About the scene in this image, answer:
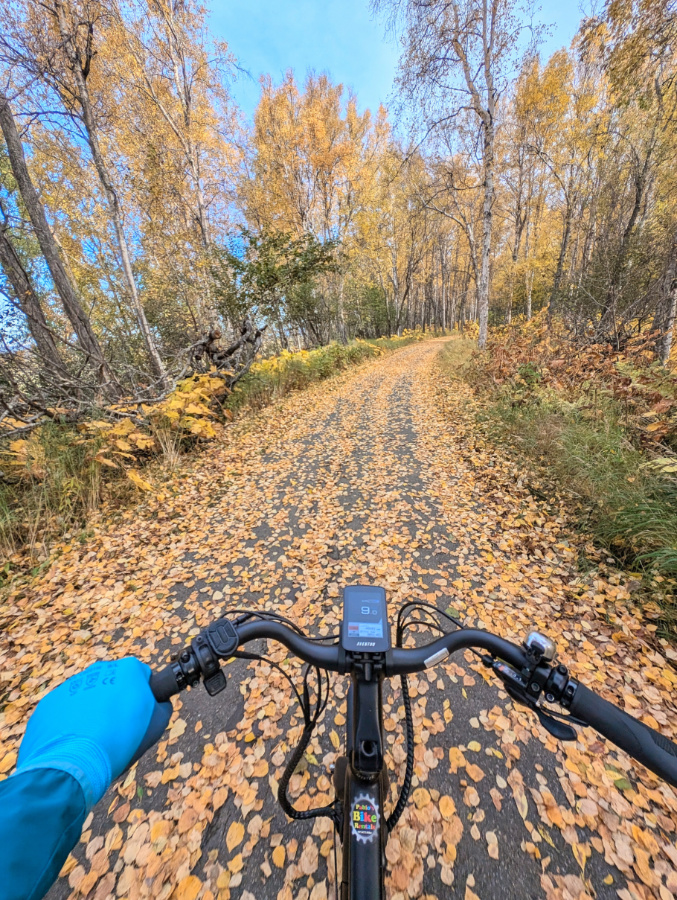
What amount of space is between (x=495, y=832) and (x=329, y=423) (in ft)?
22.7

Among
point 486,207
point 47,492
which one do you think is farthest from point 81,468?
point 486,207

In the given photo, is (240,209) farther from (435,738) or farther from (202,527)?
(435,738)

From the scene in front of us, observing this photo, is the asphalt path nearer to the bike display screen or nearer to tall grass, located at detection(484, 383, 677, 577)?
tall grass, located at detection(484, 383, 677, 577)

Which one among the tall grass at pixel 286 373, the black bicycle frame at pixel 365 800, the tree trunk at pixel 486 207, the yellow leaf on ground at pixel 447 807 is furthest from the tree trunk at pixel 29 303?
the tree trunk at pixel 486 207

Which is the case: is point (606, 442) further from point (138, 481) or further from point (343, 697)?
point (138, 481)

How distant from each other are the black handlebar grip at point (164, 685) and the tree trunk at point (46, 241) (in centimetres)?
556

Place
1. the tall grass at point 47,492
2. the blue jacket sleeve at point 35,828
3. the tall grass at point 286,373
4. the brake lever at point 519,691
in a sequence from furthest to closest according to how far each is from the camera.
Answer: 1. the tall grass at point 286,373
2. the tall grass at point 47,492
3. the brake lever at point 519,691
4. the blue jacket sleeve at point 35,828

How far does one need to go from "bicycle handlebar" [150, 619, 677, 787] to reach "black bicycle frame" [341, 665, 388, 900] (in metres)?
0.10

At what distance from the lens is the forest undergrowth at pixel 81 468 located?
387 cm

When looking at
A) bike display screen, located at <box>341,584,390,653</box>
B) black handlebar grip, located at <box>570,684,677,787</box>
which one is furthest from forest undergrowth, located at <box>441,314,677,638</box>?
bike display screen, located at <box>341,584,390,653</box>

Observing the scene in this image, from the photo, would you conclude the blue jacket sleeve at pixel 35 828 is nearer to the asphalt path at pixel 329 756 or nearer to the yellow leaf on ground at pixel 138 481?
the asphalt path at pixel 329 756

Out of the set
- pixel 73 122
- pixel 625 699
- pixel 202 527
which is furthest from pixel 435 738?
pixel 73 122

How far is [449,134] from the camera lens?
10.2 meters

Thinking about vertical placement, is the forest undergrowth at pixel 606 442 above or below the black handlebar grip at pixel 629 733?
below
